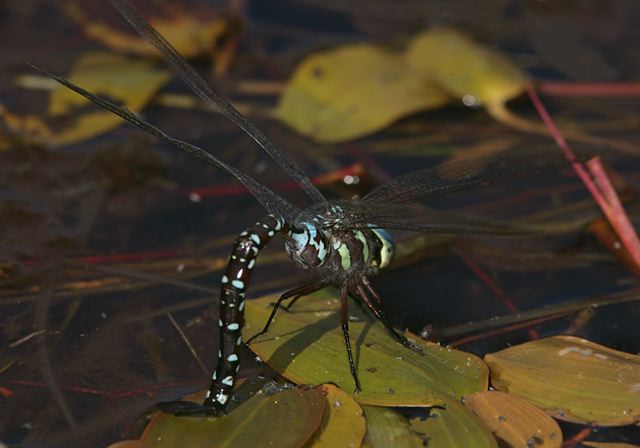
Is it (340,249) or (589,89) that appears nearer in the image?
(340,249)

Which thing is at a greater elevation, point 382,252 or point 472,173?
point 472,173

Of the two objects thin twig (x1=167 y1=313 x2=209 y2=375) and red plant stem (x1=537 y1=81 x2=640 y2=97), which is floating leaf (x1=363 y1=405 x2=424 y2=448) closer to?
thin twig (x1=167 y1=313 x2=209 y2=375)

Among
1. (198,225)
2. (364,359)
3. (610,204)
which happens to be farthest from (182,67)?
(610,204)

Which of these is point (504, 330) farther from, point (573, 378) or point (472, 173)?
point (472, 173)

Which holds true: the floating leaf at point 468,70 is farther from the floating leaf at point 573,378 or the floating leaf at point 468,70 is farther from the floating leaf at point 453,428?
the floating leaf at point 453,428

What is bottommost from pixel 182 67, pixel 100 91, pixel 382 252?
pixel 382 252

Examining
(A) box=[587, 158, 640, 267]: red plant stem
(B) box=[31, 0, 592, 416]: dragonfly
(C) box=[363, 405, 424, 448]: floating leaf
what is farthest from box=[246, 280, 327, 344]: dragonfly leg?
(A) box=[587, 158, 640, 267]: red plant stem

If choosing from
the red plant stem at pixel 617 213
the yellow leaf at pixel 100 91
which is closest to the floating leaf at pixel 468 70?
the red plant stem at pixel 617 213

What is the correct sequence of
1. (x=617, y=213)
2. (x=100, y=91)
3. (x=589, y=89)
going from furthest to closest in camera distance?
(x=589, y=89) → (x=100, y=91) → (x=617, y=213)
